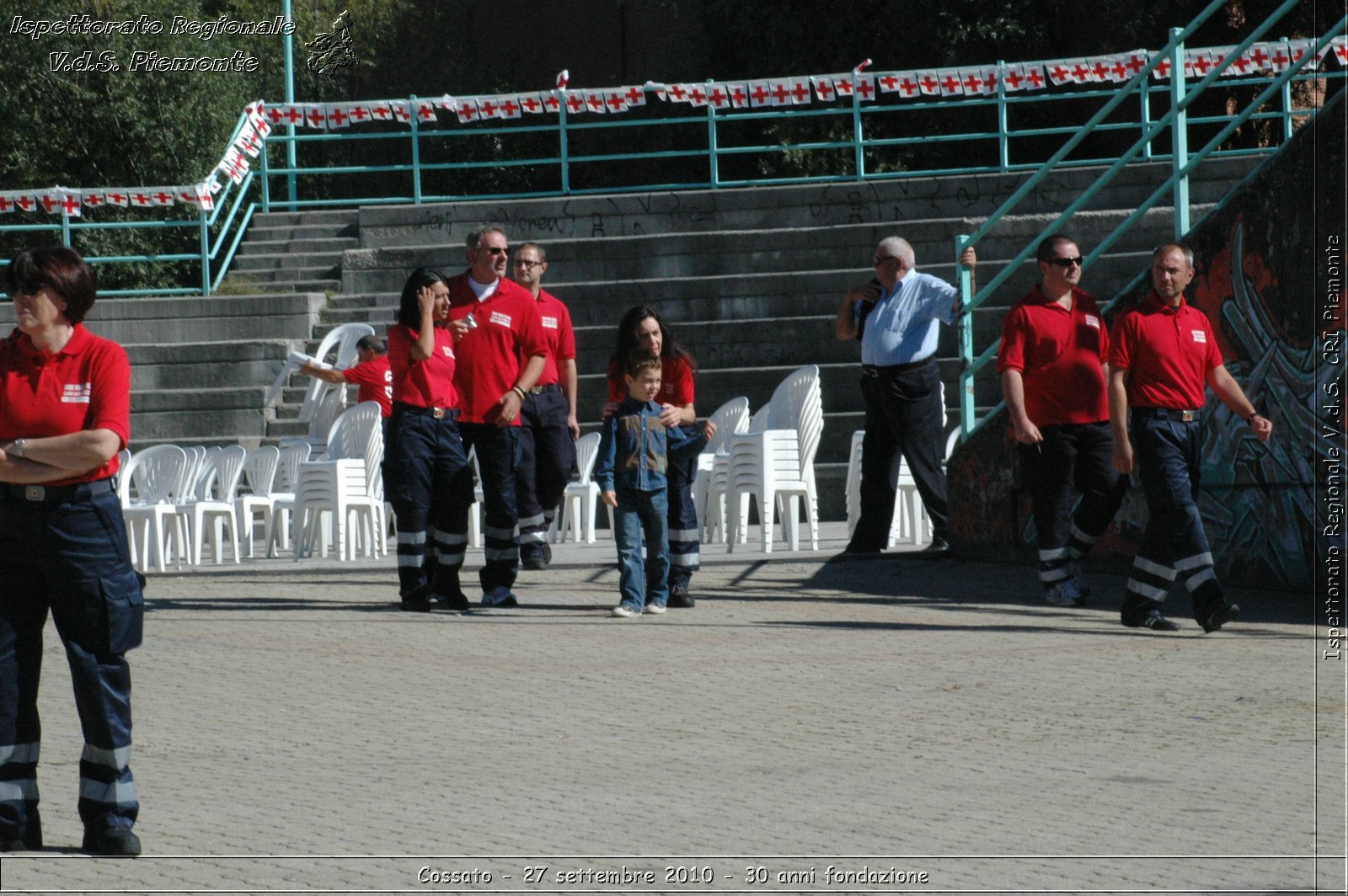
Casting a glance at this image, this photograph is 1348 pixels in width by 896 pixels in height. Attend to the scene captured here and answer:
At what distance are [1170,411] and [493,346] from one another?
12.8 ft

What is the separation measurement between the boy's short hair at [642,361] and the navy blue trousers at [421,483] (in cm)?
109

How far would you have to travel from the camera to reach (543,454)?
11.9 meters

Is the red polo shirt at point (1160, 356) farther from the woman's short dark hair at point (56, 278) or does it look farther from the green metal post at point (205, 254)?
the green metal post at point (205, 254)

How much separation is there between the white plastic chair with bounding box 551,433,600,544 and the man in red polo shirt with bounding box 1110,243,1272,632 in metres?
6.19

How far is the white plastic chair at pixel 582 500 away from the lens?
48.5 feet

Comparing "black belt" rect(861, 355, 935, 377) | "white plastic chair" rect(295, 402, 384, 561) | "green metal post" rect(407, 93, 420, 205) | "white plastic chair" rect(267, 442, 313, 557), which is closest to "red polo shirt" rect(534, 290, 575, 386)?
"black belt" rect(861, 355, 935, 377)

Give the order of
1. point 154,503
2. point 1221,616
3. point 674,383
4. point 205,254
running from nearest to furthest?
point 1221,616, point 674,383, point 154,503, point 205,254

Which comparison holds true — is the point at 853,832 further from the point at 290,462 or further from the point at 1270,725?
the point at 290,462

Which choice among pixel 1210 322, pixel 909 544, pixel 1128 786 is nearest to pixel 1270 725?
pixel 1128 786

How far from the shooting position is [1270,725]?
695 cm

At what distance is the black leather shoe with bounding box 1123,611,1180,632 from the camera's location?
30.7 feet

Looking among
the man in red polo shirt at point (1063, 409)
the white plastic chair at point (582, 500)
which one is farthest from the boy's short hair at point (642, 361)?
the white plastic chair at point (582, 500)

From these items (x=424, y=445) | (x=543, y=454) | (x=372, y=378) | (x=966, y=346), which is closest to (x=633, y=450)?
(x=424, y=445)

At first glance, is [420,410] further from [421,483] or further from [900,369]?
[900,369]
